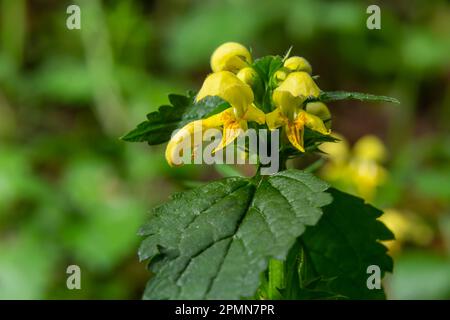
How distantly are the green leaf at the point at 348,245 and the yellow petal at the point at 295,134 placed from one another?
0.12m

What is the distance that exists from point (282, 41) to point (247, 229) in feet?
10.7

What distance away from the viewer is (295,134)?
892mm

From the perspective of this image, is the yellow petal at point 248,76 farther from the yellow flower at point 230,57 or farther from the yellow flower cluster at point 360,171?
the yellow flower cluster at point 360,171

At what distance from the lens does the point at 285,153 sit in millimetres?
934

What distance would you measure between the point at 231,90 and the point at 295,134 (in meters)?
0.10

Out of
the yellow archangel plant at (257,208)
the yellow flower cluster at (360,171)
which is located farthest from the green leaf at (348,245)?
the yellow flower cluster at (360,171)

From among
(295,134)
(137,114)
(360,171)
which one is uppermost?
(295,134)

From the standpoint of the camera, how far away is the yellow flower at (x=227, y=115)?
89 centimetres

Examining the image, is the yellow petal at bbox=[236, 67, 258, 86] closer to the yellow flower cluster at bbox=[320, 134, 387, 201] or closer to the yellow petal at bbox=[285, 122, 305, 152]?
the yellow petal at bbox=[285, 122, 305, 152]

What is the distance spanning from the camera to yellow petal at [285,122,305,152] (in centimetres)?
89

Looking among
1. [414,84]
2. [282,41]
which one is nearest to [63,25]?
[282,41]

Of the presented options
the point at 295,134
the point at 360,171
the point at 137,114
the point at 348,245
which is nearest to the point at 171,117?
the point at 295,134

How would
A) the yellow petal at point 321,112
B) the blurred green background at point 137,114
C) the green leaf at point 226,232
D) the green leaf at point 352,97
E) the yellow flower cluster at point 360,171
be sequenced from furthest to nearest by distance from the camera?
1. the blurred green background at point 137,114
2. the yellow flower cluster at point 360,171
3. the yellow petal at point 321,112
4. the green leaf at point 352,97
5. the green leaf at point 226,232

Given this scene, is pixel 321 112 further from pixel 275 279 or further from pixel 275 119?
pixel 275 279
